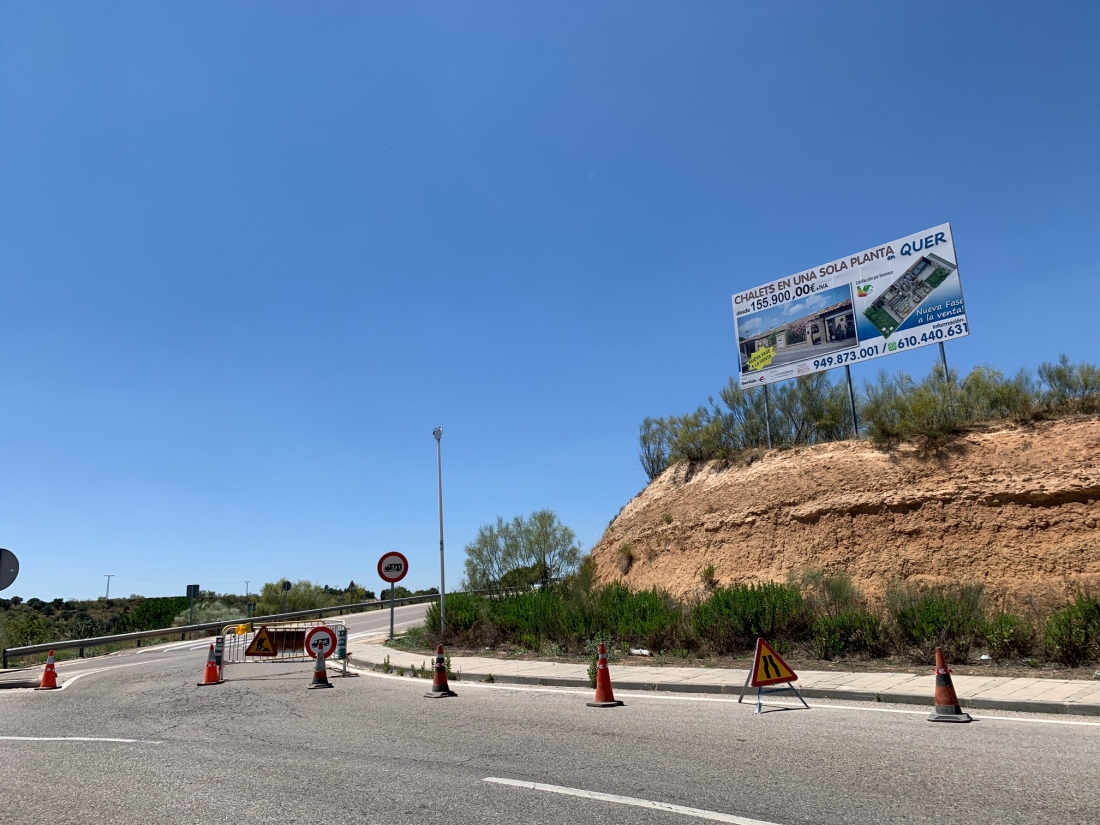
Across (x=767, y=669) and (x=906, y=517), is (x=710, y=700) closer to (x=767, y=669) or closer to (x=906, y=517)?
(x=767, y=669)

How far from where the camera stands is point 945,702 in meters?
8.19

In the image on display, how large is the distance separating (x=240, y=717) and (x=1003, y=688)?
10199mm

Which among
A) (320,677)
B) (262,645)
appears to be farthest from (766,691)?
(262,645)

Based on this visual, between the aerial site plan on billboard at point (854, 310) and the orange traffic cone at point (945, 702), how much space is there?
45.0 feet

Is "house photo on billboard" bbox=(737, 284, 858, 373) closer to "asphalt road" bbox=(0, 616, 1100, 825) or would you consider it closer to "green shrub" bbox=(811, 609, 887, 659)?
"green shrub" bbox=(811, 609, 887, 659)

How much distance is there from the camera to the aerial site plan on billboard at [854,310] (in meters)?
20.0

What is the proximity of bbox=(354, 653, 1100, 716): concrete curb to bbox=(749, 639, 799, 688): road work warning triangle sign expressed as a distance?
0.97 m

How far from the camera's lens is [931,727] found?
7895mm

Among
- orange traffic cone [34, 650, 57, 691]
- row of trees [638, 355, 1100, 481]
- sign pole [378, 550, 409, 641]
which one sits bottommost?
orange traffic cone [34, 650, 57, 691]

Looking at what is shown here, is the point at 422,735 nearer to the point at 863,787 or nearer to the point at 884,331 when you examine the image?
the point at 863,787

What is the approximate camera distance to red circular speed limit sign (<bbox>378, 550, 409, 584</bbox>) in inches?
748

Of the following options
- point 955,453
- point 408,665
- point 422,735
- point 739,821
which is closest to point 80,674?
point 408,665

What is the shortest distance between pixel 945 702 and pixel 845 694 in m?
2.01

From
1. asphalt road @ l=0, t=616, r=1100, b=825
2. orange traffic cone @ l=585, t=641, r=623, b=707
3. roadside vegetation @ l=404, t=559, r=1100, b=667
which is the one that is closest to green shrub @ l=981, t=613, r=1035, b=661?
roadside vegetation @ l=404, t=559, r=1100, b=667
